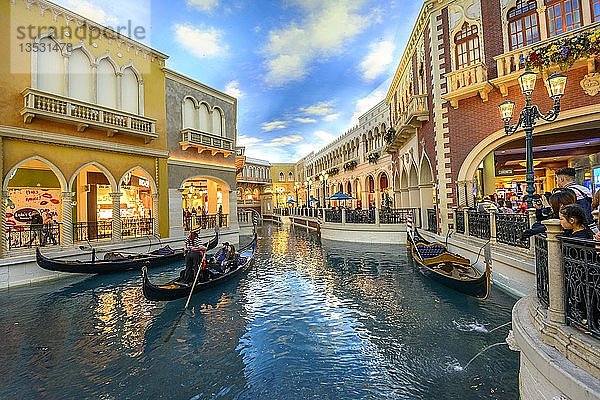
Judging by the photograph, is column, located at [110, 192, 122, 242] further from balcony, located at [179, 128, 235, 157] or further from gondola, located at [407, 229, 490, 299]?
gondola, located at [407, 229, 490, 299]

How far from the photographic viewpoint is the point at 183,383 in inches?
146

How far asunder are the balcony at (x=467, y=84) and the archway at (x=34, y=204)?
11.6 meters

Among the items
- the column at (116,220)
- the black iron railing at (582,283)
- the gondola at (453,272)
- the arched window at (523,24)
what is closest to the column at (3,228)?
the column at (116,220)

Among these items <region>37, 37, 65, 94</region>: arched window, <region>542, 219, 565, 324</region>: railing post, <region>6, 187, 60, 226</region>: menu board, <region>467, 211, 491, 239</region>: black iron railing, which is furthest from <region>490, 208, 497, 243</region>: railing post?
<region>6, 187, 60, 226</region>: menu board

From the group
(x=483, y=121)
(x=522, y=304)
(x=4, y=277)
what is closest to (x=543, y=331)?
(x=522, y=304)

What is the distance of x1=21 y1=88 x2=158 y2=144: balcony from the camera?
8.41 metres

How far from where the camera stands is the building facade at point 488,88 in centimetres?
747

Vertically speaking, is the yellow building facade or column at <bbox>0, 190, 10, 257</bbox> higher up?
the yellow building facade

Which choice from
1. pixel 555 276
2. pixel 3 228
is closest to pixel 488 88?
pixel 555 276

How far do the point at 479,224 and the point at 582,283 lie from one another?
6056 millimetres

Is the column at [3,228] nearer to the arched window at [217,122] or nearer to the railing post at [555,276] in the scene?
the arched window at [217,122]

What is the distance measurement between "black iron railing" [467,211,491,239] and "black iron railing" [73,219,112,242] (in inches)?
441

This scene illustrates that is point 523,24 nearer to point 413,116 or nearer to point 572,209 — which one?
point 413,116

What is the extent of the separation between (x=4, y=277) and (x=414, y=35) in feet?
49.0
